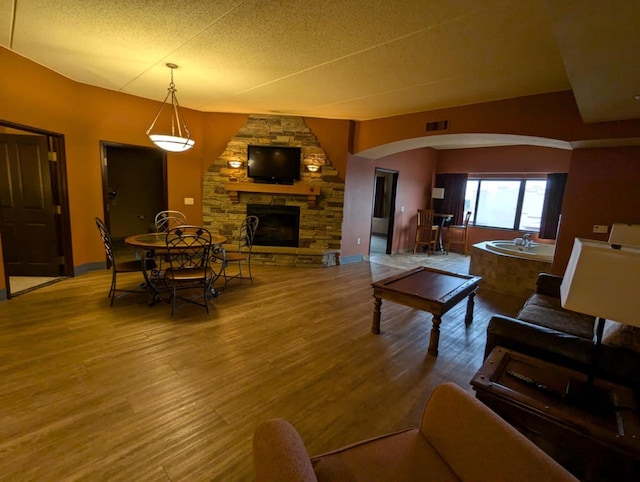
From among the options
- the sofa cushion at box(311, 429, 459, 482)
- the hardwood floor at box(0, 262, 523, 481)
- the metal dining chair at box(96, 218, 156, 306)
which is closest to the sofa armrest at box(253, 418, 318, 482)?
the sofa cushion at box(311, 429, 459, 482)

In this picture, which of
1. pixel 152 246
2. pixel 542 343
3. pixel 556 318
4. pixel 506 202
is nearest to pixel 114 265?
pixel 152 246

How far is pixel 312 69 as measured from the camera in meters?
3.47

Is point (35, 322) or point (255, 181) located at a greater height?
point (255, 181)

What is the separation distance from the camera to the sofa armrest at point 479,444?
0.92 meters

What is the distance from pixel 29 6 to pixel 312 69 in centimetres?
246

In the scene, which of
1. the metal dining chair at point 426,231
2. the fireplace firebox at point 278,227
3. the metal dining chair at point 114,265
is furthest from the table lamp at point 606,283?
the metal dining chair at point 426,231

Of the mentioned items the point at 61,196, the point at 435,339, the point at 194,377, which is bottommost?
the point at 194,377

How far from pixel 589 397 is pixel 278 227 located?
5.12m

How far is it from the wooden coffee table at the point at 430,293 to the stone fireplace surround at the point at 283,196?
2.54 metres

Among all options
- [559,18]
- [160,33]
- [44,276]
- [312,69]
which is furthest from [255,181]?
[559,18]

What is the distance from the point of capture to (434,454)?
1.16 meters

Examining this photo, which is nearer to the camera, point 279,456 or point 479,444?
point 279,456

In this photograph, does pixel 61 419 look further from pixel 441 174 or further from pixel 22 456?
pixel 441 174

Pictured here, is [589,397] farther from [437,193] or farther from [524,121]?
[437,193]
